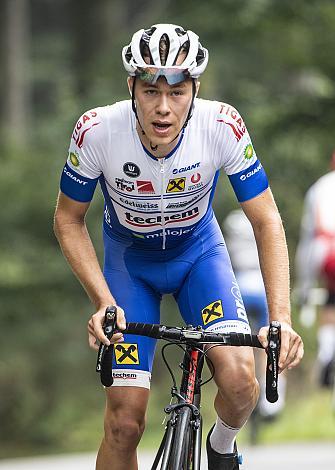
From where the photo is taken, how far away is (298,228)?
17891 millimetres

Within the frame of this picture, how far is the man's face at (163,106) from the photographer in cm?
576

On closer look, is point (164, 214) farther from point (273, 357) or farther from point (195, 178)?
point (273, 357)

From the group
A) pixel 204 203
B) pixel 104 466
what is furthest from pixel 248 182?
pixel 104 466

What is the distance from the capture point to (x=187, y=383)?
5.81 metres

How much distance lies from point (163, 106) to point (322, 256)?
16.9 ft

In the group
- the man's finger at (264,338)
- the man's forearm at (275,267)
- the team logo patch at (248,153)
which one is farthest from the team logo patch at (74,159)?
the man's finger at (264,338)

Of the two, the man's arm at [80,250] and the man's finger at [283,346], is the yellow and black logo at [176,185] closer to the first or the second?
the man's arm at [80,250]

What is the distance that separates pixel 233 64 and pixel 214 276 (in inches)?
515

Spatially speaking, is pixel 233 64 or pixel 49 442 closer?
pixel 49 442

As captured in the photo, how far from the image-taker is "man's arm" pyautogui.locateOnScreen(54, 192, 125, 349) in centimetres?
583

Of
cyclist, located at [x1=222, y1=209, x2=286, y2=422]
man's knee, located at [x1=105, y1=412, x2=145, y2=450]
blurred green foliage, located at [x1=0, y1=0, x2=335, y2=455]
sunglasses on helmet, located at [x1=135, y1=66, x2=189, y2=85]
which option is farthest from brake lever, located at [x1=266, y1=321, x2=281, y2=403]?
blurred green foliage, located at [x1=0, y1=0, x2=335, y2=455]

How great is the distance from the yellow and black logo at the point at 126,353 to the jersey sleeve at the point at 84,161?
729 mm

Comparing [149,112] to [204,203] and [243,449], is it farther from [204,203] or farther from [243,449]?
[243,449]

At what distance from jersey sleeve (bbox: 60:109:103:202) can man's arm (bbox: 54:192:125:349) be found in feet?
0.18
